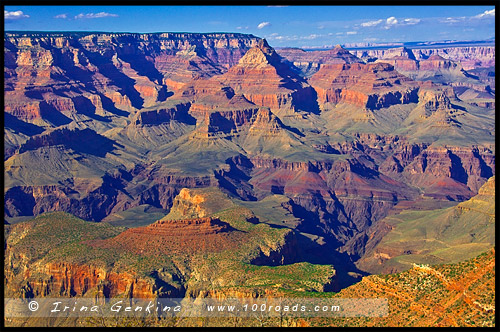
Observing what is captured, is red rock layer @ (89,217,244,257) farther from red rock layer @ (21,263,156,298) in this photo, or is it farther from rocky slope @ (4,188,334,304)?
red rock layer @ (21,263,156,298)

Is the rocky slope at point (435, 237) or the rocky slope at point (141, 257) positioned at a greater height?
the rocky slope at point (141, 257)

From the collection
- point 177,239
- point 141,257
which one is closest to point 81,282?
point 141,257

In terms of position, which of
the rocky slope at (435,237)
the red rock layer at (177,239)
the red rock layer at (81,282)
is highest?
the red rock layer at (177,239)

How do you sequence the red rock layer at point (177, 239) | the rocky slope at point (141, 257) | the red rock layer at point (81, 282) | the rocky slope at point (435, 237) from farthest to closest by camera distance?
the rocky slope at point (435, 237)
the red rock layer at point (177, 239)
the rocky slope at point (141, 257)
the red rock layer at point (81, 282)

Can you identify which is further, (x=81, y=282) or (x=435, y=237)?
(x=435, y=237)

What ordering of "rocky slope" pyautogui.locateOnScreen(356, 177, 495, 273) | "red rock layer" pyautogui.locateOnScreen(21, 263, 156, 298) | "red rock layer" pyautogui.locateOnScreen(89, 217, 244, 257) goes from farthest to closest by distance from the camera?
1. "rocky slope" pyautogui.locateOnScreen(356, 177, 495, 273)
2. "red rock layer" pyautogui.locateOnScreen(89, 217, 244, 257)
3. "red rock layer" pyautogui.locateOnScreen(21, 263, 156, 298)

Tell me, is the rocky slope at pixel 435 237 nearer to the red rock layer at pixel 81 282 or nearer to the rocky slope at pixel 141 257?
the rocky slope at pixel 141 257

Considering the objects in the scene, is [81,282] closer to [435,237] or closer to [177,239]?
[177,239]

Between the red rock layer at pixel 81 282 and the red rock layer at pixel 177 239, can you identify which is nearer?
the red rock layer at pixel 81 282

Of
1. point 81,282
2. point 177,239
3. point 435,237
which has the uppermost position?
point 177,239

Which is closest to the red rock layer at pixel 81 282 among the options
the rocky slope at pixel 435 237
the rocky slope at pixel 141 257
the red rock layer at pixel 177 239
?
the rocky slope at pixel 141 257

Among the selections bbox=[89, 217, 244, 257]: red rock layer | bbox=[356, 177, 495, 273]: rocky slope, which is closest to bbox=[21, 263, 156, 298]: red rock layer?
bbox=[89, 217, 244, 257]: red rock layer

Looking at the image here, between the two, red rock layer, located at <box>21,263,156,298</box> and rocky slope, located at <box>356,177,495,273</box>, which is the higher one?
red rock layer, located at <box>21,263,156,298</box>

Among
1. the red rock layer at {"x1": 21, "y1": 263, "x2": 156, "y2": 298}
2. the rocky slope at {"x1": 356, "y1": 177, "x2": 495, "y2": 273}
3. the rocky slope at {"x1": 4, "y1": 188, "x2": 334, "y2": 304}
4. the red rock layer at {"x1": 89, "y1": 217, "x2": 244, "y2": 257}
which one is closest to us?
the red rock layer at {"x1": 21, "y1": 263, "x2": 156, "y2": 298}
